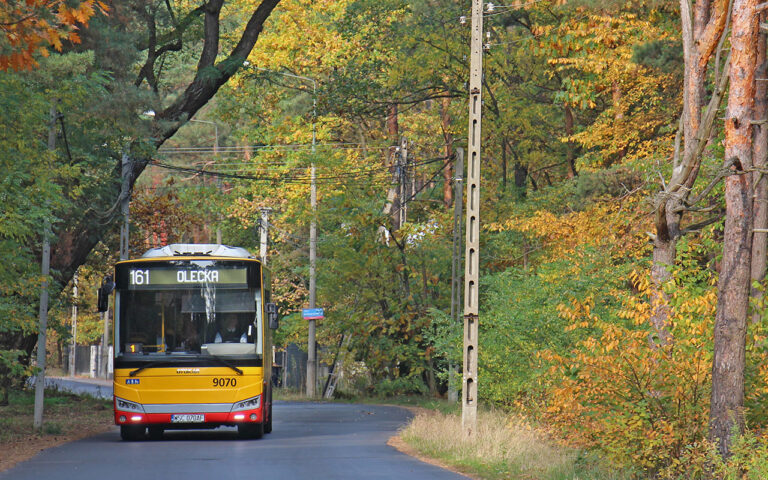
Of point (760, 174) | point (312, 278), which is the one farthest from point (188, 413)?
point (312, 278)

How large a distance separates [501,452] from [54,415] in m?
15.9

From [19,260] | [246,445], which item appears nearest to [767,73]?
[246,445]

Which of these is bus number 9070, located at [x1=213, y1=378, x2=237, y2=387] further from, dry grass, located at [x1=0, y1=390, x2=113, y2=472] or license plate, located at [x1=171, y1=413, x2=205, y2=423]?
dry grass, located at [x1=0, y1=390, x2=113, y2=472]

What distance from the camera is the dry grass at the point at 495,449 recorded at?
15.7 meters

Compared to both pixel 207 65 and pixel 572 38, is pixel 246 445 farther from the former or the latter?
pixel 207 65

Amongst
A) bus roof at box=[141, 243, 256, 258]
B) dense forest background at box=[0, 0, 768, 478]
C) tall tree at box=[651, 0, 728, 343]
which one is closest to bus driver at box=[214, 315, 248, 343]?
bus roof at box=[141, 243, 256, 258]

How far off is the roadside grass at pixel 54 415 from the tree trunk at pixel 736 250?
41.5 ft

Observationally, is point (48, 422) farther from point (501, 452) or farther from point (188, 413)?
point (501, 452)

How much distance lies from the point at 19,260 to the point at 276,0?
14.9 m

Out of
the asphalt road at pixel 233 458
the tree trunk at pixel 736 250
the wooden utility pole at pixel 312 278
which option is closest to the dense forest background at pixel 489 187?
the tree trunk at pixel 736 250

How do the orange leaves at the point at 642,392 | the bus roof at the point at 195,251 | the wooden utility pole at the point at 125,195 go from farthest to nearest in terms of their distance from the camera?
the wooden utility pole at the point at 125,195 < the bus roof at the point at 195,251 < the orange leaves at the point at 642,392

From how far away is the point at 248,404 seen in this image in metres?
21.6

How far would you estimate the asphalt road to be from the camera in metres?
15.4

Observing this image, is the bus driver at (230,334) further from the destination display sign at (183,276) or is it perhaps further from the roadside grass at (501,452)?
the roadside grass at (501,452)
